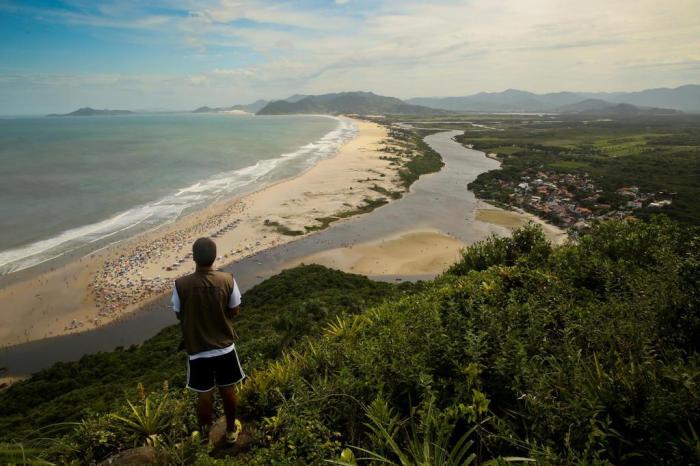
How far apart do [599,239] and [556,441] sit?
7511mm

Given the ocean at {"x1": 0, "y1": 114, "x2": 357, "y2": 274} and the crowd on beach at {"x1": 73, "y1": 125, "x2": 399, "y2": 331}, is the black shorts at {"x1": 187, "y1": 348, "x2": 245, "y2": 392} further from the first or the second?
the ocean at {"x1": 0, "y1": 114, "x2": 357, "y2": 274}

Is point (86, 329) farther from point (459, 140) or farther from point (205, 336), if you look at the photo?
point (459, 140)

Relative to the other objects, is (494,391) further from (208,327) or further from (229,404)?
(208,327)

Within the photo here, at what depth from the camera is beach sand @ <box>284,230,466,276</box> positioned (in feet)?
79.0

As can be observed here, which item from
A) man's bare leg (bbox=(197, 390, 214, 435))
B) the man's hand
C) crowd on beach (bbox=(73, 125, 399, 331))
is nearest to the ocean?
crowd on beach (bbox=(73, 125, 399, 331))

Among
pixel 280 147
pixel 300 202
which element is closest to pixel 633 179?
pixel 300 202

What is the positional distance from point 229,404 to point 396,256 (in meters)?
22.3

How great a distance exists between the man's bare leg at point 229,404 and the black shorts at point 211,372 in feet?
0.23

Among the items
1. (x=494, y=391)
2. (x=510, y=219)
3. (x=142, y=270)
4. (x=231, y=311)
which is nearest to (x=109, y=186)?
(x=142, y=270)

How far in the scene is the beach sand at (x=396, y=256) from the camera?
24.1 metres

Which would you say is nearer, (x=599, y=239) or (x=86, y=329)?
(x=599, y=239)

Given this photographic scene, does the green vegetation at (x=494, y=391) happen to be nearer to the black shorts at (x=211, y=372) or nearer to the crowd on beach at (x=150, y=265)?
the black shorts at (x=211, y=372)

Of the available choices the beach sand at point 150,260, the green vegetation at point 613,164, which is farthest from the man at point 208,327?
the green vegetation at point 613,164

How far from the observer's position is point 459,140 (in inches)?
3669
